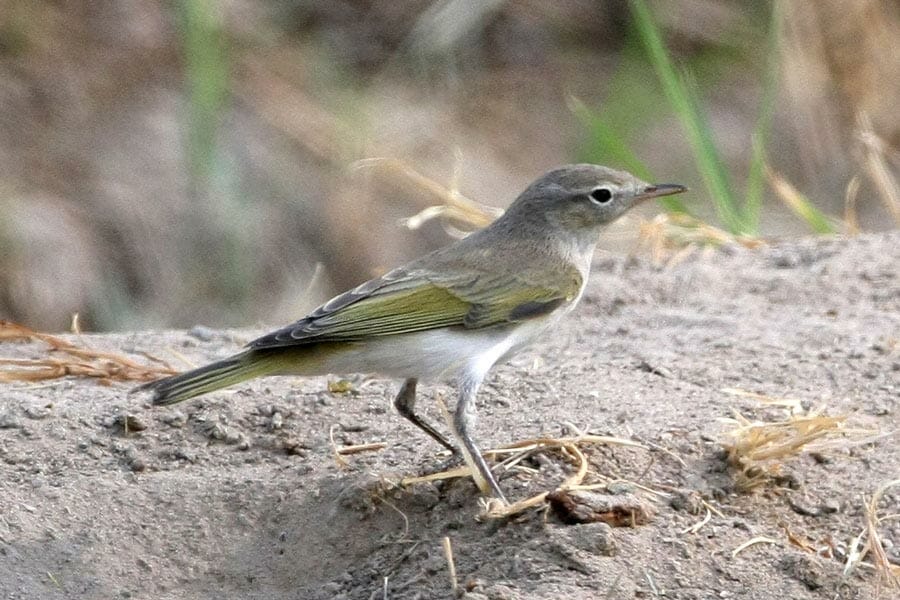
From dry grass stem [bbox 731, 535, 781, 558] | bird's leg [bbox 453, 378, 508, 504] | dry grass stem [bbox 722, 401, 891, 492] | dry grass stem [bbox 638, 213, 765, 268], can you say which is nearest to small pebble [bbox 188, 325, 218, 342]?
bird's leg [bbox 453, 378, 508, 504]

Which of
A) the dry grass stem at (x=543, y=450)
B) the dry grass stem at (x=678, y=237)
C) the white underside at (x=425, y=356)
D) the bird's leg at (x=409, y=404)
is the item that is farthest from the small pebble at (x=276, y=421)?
the dry grass stem at (x=678, y=237)

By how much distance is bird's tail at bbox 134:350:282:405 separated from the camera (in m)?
4.74

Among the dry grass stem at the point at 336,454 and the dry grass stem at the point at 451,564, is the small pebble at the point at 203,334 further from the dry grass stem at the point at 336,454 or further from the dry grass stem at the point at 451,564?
the dry grass stem at the point at 451,564

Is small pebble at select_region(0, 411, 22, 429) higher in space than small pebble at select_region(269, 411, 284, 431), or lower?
higher

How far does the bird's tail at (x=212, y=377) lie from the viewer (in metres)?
4.74

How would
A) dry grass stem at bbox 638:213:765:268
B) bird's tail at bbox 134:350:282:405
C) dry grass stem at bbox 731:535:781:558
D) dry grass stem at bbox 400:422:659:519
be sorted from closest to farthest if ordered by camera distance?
dry grass stem at bbox 731:535:781:558
dry grass stem at bbox 400:422:659:519
bird's tail at bbox 134:350:282:405
dry grass stem at bbox 638:213:765:268

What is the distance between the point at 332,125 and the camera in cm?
1120

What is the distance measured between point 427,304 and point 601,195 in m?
0.91

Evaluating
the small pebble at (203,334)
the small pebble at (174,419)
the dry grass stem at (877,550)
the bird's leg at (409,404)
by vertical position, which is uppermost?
the small pebble at (203,334)

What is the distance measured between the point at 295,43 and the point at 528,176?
7.34 feet

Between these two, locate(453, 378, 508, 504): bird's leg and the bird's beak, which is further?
the bird's beak

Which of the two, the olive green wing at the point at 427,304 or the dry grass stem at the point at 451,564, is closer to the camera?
the dry grass stem at the point at 451,564

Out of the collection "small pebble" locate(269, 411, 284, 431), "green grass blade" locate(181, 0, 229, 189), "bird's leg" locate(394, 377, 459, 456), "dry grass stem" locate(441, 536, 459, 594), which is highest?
"green grass blade" locate(181, 0, 229, 189)

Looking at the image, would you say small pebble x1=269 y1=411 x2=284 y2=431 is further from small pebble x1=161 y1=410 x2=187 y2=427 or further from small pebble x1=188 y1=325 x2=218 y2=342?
small pebble x1=188 y1=325 x2=218 y2=342
